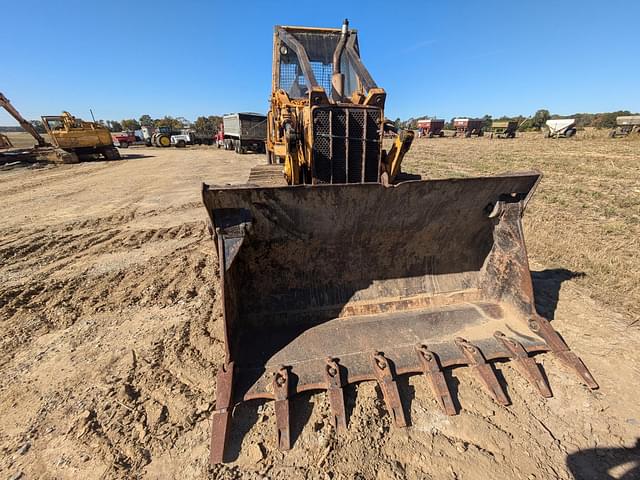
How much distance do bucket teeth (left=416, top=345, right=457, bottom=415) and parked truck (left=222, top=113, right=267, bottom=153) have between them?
1914cm

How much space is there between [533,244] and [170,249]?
5.81 metres

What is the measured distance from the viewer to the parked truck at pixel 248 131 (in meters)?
19.4

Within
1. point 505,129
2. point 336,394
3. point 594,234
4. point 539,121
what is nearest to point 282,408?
point 336,394

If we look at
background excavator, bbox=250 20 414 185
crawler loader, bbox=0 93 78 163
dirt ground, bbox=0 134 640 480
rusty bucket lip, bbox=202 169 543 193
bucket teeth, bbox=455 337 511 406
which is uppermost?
background excavator, bbox=250 20 414 185

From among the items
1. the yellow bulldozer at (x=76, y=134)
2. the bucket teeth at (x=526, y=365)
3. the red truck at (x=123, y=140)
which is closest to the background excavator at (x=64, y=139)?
the yellow bulldozer at (x=76, y=134)

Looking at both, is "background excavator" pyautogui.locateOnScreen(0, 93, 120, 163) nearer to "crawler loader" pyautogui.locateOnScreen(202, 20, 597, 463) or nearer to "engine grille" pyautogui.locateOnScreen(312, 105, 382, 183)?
"engine grille" pyautogui.locateOnScreen(312, 105, 382, 183)

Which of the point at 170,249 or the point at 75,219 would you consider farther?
the point at 75,219

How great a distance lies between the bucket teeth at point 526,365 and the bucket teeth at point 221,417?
2164 mm

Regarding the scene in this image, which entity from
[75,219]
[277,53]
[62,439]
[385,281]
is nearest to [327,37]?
[277,53]

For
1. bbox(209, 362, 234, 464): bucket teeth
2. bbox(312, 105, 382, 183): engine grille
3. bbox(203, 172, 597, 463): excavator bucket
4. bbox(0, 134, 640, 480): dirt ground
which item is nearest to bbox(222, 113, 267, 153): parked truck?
bbox(0, 134, 640, 480): dirt ground

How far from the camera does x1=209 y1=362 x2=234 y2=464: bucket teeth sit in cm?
175

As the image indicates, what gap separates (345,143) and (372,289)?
1825 millimetres

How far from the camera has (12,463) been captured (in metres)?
1.77

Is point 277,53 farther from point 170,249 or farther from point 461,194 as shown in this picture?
point 461,194
